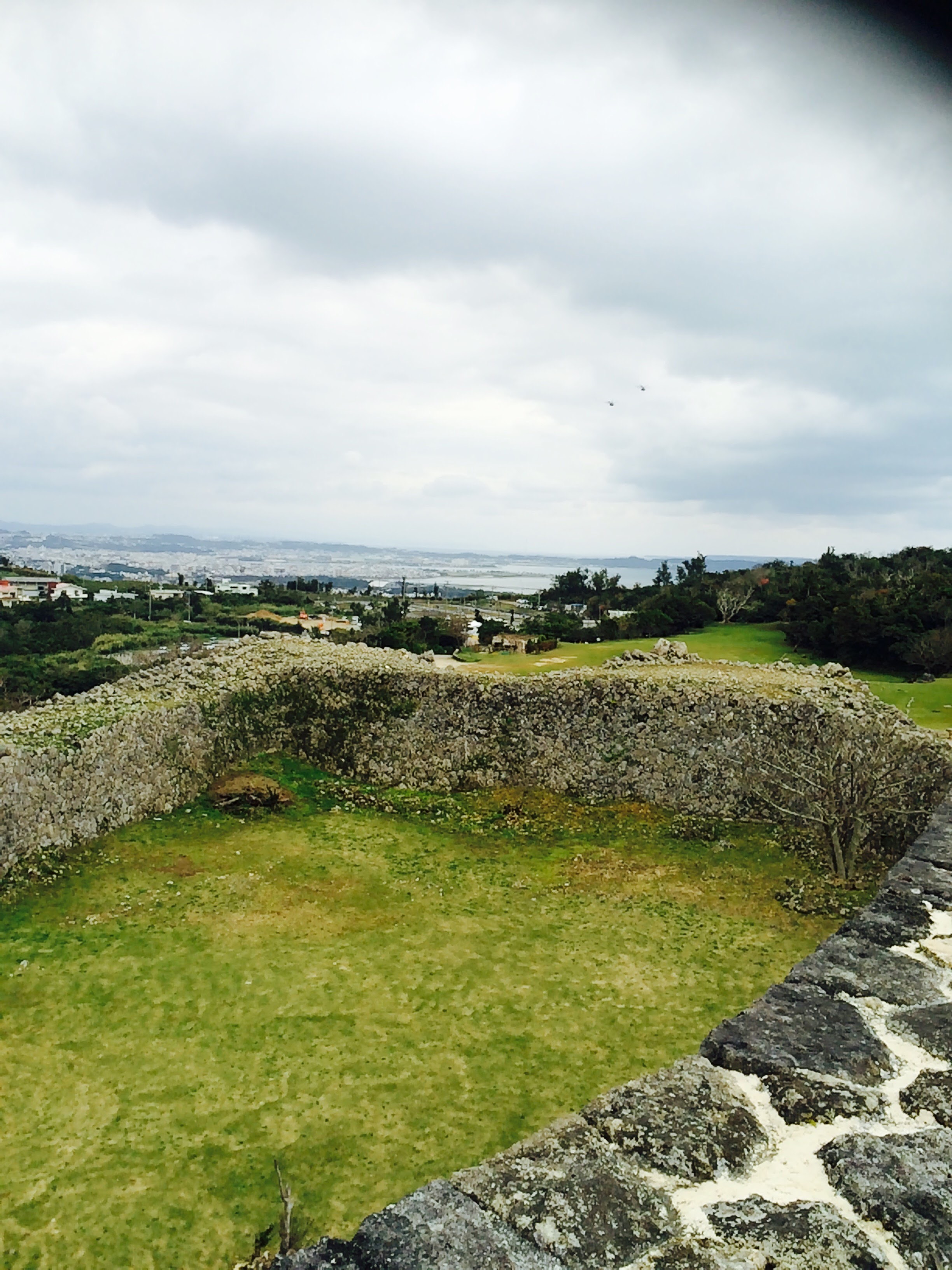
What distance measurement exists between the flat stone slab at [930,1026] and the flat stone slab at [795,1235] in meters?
1.01

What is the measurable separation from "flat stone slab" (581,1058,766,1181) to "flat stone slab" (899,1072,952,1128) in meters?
0.52

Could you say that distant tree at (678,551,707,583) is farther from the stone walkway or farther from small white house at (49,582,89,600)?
the stone walkway

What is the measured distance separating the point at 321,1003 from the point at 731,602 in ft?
81.0

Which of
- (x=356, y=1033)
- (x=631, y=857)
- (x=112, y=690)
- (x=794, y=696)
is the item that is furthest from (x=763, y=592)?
(x=356, y=1033)

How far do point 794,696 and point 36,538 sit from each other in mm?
215547

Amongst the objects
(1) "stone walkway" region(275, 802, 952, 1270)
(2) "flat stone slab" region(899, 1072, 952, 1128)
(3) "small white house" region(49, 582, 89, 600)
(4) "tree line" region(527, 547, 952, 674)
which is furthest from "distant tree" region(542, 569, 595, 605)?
→ (2) "flat stone slab" region(899, 1072, 952, 1128)

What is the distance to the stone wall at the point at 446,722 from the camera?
12.2m

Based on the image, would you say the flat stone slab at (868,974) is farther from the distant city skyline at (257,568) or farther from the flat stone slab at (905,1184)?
the distant city skyline at (257,568)

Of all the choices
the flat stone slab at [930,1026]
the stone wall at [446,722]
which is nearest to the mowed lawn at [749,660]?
the stone wall at [446,722]

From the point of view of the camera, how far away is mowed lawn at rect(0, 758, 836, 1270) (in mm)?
5359

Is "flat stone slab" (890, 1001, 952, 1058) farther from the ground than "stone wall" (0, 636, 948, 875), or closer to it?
farther from the ground

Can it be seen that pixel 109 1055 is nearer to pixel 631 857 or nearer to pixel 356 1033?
pixel 356 1033

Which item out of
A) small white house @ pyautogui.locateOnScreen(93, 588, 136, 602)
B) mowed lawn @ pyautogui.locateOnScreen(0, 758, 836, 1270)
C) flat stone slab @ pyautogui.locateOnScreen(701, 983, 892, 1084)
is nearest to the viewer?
flat stone slab @ pyautogui.locateOnScreen(701, 983, 892, 1084)

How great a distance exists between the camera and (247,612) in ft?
163
